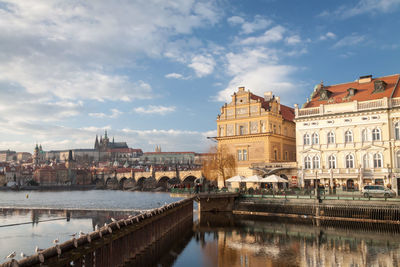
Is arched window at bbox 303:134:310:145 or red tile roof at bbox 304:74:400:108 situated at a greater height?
red tile roof at bbox 304:74:400:108

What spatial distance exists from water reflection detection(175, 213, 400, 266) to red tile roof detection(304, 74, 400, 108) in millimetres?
19416

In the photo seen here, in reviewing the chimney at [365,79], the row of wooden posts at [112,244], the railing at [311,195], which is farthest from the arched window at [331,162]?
the row of wooden posts at [112,244]

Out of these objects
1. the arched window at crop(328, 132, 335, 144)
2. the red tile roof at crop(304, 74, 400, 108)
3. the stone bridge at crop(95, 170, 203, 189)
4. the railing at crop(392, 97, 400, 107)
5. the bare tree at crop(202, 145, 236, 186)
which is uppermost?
the red tile roof at crop(304, 74, 400, 108)

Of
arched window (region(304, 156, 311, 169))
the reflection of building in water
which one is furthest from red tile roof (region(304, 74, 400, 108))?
the reflection of building in water

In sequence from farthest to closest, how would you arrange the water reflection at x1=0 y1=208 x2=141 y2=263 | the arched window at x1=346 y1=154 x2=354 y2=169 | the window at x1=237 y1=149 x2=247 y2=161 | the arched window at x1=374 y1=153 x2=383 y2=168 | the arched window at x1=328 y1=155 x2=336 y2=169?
the window at x1=237 y1=149 x2=247 y2=161 → the arched window at x1=328 y1=155 x2=336 y2=169 → the arched window at x1=346 y1=154 x2=354 y2=169 → the arched window at x1=374 y1=153 x2=383 y2=168 → the water reflection at x1=0 y1=208 x2=141 y2=263

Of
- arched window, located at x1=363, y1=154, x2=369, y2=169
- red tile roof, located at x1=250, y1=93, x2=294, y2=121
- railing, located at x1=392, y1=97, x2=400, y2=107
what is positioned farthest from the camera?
red tile roof, located at x1=250, y1=93, x2=294, y2=121

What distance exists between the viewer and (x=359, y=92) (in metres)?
48.7

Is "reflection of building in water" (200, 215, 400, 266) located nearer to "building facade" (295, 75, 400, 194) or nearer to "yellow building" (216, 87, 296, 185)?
"building facade" (295, 75, 400, 194)

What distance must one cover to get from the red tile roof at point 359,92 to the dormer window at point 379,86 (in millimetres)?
383

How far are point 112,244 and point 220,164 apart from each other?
126ft

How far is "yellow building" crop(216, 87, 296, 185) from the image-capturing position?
181 ft

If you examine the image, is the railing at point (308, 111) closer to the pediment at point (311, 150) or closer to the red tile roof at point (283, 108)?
the pediment at point (311, 150)

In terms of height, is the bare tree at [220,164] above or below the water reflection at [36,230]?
above

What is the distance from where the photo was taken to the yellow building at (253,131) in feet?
181
